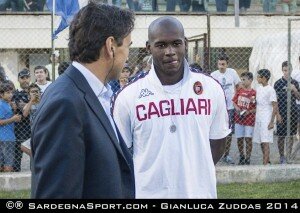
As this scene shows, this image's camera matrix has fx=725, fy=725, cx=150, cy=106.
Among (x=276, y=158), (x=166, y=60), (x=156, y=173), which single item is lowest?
(x=276, y=158)

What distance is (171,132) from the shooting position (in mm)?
4801

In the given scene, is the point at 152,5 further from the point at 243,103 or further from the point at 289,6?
the point at 243,103

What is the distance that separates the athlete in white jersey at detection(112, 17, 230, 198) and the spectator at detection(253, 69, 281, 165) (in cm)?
766

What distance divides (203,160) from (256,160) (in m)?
8.67

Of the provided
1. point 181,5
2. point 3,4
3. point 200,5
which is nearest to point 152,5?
point 181,5

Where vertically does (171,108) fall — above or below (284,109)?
above

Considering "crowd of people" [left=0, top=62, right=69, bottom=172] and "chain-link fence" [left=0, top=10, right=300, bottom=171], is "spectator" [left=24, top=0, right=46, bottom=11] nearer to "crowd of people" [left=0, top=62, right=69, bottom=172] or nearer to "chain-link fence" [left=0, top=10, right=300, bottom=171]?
"chain-link fence" [left=0, top=10, right=300, bottom=171]

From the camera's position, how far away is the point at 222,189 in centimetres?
1068

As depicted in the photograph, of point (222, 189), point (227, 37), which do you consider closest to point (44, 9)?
point (227, 37)

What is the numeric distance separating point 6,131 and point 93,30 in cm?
838

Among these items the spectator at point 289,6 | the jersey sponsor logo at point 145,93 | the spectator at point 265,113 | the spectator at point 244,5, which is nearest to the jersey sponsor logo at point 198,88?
the jersey sponsor logo at point 145,93

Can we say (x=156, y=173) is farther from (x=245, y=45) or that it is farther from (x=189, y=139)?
(x=245, y=45)

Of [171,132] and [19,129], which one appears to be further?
[19,129]

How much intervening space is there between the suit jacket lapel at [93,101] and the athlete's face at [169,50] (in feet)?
5.74
